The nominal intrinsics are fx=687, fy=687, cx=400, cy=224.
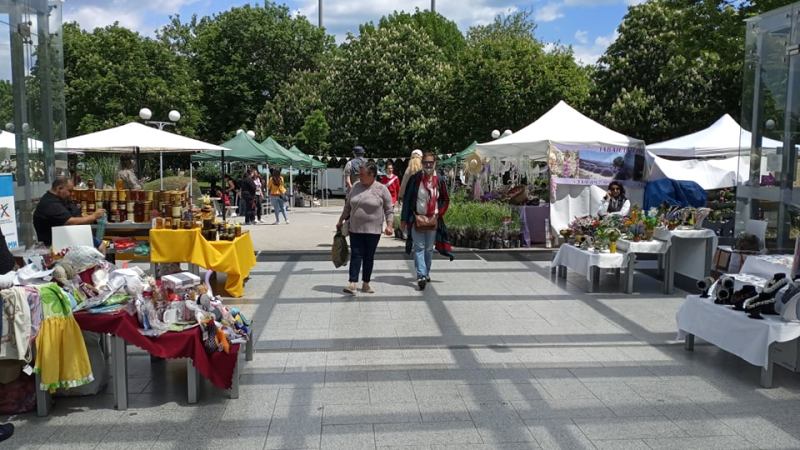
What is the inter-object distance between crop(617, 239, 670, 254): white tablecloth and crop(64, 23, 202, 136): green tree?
3088cm

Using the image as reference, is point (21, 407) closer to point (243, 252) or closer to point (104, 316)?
point (104, 316)

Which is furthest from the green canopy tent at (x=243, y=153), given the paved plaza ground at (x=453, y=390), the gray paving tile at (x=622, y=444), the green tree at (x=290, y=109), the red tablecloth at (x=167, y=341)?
the gray paving tile at (x=622, y=444)

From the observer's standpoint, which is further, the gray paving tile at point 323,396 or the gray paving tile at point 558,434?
the gray paving tile at point 323,396

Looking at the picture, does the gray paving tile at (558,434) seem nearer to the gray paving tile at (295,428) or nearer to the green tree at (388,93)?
the gray paving tile at (295,428)

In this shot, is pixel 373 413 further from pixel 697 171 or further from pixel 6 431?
pixel 697 171

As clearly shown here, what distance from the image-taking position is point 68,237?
5883 millimetres

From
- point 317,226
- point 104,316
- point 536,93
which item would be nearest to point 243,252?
point 104,316

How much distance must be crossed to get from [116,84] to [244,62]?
9.59m

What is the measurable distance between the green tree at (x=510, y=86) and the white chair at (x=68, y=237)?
23162 mm

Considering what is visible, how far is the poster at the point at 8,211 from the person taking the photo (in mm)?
6324

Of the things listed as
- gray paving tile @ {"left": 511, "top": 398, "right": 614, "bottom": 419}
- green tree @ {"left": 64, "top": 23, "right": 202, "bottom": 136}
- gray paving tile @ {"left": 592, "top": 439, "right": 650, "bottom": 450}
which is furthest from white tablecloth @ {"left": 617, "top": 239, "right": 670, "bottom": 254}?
green tree @ {"left": 64, "top": 23, "right": 202, "bottom": 136}

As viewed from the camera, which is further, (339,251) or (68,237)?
(339,251)

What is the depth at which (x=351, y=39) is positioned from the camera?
34656mm

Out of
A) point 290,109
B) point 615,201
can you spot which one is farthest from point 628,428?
point 290,109
